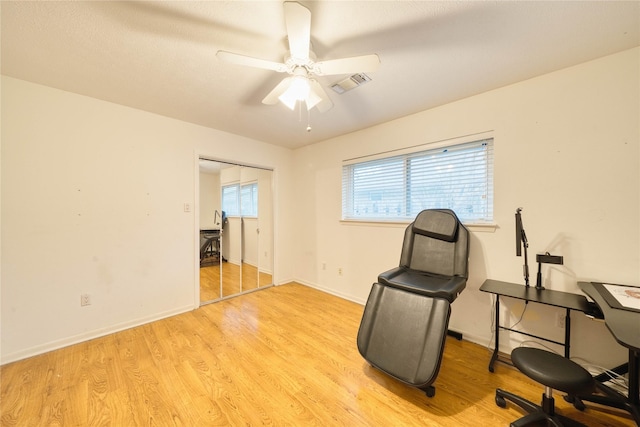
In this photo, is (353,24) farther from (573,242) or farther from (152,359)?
(152,359)

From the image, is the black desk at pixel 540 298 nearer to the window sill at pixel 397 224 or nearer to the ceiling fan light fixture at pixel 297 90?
the window sill at pixel 397 224

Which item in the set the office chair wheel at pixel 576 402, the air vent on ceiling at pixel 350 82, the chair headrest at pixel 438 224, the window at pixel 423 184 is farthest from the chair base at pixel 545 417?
the air vent on ceiling at pixel 350 82

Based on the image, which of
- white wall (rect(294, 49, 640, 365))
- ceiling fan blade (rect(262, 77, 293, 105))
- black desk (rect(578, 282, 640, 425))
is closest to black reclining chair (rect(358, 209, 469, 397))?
white wall (rect(294, 49, 640, 365))

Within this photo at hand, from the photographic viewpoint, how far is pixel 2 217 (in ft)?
6.27

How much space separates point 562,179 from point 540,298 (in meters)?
0.95

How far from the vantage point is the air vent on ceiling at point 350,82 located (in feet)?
6.35

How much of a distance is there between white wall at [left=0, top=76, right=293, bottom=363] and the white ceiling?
368mm

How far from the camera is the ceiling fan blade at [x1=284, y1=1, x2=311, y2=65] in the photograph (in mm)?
1066

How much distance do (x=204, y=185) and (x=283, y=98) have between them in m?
2.16

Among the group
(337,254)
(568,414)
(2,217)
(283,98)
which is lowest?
(568,414)

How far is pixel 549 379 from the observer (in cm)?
119

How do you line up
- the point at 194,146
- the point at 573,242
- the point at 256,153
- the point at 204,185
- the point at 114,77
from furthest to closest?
1. the point at 256,153
2. the point at 204,185
3. the point at 194,146
4. the point at 114,77
5. the point at 573,242

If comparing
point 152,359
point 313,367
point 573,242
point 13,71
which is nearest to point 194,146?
point 13,71

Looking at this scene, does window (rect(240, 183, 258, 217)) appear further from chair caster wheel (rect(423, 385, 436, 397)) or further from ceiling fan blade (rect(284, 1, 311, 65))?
chair caster wheel (rect(423, 385, 436, 397))
